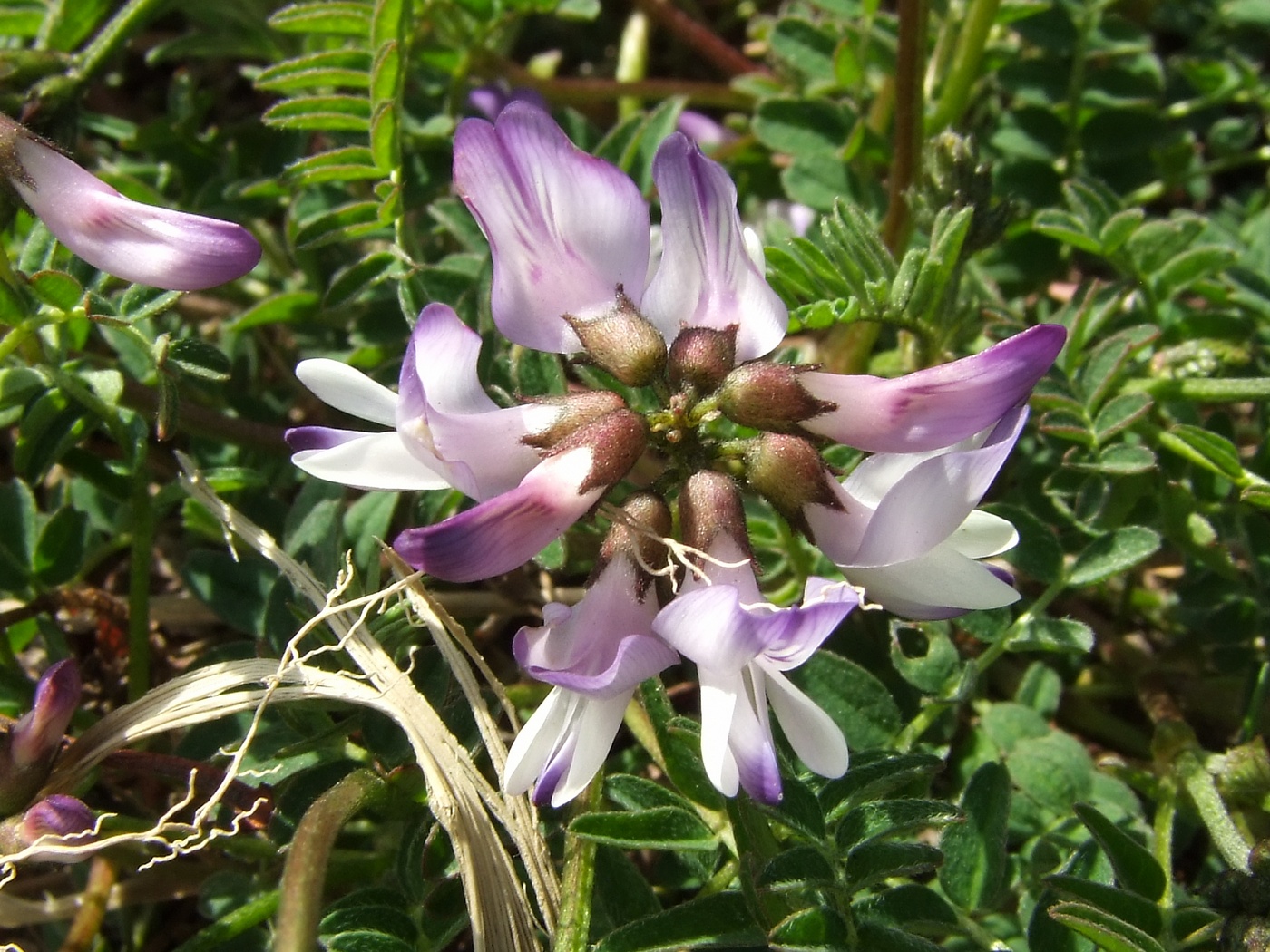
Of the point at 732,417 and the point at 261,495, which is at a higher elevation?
the point at 732,417

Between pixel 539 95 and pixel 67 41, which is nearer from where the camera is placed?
pixel 67 41

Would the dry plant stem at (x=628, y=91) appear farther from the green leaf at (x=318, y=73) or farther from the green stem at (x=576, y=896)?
the green stem at (x=576, y=896)

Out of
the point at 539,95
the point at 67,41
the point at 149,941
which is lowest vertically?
the point at 149,941

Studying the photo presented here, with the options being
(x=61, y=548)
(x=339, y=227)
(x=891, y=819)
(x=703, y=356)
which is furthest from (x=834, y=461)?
(x=61, y=548)

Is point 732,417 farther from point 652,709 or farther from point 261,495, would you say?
point 261,495

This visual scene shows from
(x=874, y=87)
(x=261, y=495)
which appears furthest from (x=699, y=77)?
(x=261, y=495)

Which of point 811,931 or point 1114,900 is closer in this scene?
point 811,931

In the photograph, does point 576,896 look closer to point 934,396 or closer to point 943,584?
point 943,584
